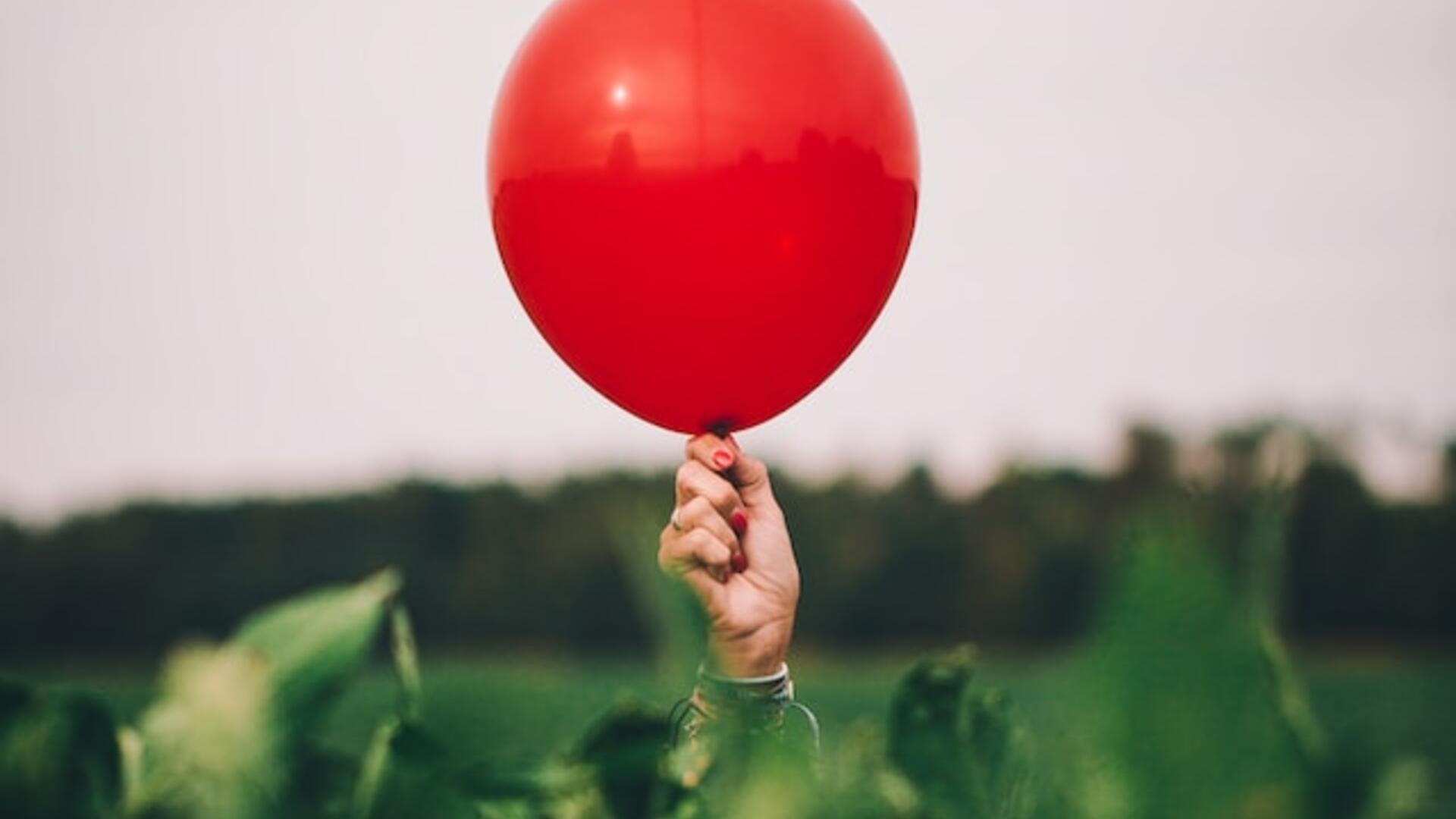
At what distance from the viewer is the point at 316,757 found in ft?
1.95

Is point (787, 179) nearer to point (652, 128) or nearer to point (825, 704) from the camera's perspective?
point (652, 128)

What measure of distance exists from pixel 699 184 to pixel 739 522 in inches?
14.8

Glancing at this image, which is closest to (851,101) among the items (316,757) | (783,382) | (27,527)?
(783,382)

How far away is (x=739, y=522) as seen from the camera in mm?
1597

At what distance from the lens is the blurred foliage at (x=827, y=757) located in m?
0.31

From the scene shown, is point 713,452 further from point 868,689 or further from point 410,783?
point 868,689

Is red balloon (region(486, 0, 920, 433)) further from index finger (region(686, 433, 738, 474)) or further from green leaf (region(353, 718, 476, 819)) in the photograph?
green leaf (region(353, 718, 476, 819))

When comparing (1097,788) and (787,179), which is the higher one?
(787,179)

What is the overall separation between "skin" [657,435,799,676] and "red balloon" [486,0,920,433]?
0.13 metres

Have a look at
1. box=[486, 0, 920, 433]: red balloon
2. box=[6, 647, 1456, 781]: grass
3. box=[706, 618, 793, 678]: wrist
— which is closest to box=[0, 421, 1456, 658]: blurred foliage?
box=[6, 647, 1456, 781]: grass

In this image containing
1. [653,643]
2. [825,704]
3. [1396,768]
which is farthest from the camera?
Result: [825,704]

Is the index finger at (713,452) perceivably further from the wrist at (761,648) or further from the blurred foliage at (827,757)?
the blurred foliage at (827,757)

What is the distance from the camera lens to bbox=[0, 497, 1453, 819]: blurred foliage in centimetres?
31

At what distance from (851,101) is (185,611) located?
86.1 ft
